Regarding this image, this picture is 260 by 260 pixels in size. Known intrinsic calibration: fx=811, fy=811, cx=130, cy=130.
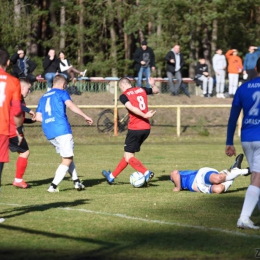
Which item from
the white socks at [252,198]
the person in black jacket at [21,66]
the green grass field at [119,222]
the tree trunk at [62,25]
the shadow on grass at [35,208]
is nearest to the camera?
the green grass field at [119,222]

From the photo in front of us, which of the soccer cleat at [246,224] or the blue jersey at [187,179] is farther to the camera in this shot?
the blue jersey at [187,179]

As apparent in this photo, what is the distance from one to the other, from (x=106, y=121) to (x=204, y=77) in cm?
529

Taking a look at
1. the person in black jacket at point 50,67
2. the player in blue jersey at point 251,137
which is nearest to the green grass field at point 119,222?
the player in blue jersey at point 251,137

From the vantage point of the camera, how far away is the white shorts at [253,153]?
873 cm

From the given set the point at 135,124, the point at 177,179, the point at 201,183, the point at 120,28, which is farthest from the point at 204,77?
the point at 201,183

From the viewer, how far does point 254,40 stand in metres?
45.4

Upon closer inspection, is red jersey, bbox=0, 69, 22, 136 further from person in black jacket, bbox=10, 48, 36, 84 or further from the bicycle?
person in black jacket, bbox=10, 48, 36, 84

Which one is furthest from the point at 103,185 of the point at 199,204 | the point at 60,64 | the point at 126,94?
the point at 60,64

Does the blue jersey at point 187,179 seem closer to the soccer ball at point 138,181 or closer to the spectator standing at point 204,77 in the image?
Result: the soccer ball at point 138,181

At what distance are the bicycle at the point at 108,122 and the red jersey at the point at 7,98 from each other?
18175mm

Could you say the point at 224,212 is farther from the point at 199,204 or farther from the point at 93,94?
the point at 93,94

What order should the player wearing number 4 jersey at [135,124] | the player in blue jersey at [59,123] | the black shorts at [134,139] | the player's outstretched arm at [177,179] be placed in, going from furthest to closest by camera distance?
the black shorts at [134,139], the player wearing number 4 jersey at [135,124], the player's outstretched arm at [177,179], the player in blue jersey at [59,123]

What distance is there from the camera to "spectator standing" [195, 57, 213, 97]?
30797 mm

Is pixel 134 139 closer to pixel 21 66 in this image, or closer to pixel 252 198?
pixel 252 198
